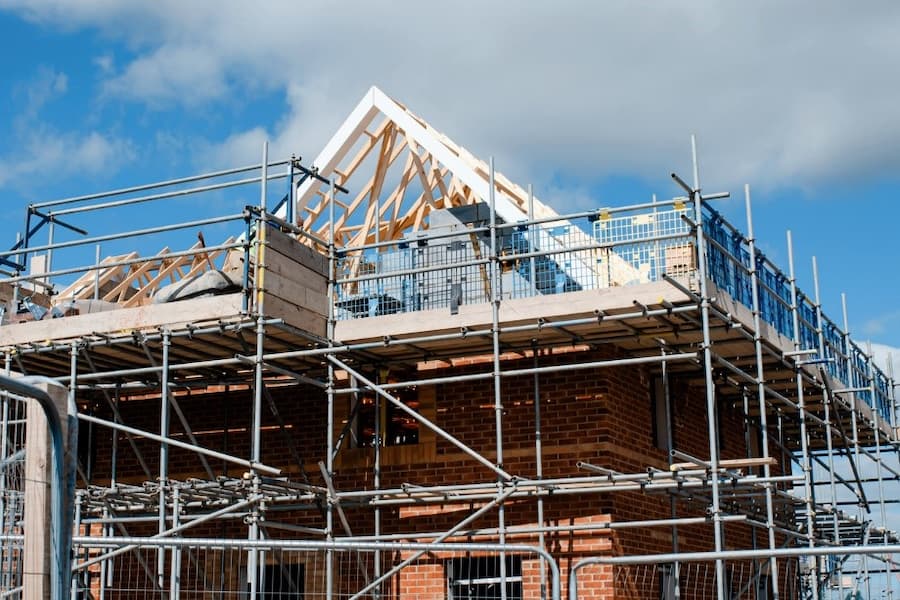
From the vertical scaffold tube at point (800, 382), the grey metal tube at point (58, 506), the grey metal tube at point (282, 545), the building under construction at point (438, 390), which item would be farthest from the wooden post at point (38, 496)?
the vertical scaffold tube at point (800, 382)

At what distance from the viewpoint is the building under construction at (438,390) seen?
635 inches

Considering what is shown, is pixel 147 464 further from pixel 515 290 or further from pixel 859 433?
pixel 859 433

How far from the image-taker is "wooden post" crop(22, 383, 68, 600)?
6.44m

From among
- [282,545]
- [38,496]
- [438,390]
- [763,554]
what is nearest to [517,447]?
[438,390]

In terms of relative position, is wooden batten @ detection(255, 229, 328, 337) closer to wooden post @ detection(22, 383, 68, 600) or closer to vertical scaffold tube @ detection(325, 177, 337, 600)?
vertical scaffold tube @ detection(325, 177, 337, 600)

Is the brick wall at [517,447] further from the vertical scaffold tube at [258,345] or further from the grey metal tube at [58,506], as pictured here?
the grey metal tube at [58,506]

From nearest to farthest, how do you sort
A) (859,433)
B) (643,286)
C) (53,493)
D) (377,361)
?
(53,493)
(643,286)
(377,361)
(859,433)

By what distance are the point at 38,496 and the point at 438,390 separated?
11.8 meters

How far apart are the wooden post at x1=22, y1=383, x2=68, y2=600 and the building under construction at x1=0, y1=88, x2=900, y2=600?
8711 millimetres

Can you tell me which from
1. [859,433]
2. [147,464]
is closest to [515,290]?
[147,464]

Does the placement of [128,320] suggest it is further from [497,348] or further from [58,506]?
[58,506]

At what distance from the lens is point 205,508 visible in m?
18.5

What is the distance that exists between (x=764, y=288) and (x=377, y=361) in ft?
18.2

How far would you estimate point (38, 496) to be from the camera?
21.4 ft
